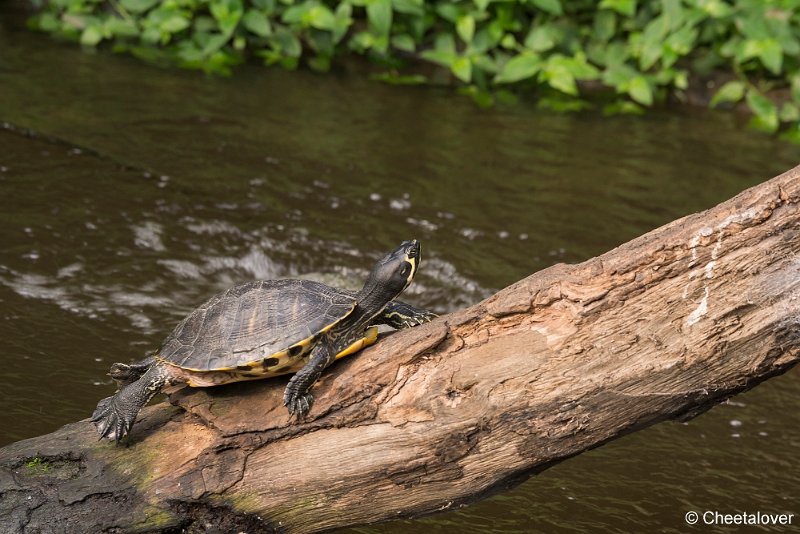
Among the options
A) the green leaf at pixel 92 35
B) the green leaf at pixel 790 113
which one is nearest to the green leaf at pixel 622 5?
the green leaf at pixel 790 113

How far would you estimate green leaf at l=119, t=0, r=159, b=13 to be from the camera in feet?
31.5

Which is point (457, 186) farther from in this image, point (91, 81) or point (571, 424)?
point (571, 424)

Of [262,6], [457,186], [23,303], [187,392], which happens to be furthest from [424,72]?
[187,392]

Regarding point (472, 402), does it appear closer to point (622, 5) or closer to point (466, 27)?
point (466, 27)

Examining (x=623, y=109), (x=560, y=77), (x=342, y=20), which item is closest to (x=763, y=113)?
(x=623, y=109)

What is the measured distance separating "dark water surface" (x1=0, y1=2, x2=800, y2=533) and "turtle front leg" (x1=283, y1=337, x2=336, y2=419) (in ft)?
3.51

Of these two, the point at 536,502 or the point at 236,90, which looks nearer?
the point at 536,502

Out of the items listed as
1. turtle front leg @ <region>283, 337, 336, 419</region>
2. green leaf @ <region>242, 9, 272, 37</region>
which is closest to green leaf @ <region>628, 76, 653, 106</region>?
green leaf @ <region>242, 9, 272, 37</region>

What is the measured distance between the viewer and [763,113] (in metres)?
8.74

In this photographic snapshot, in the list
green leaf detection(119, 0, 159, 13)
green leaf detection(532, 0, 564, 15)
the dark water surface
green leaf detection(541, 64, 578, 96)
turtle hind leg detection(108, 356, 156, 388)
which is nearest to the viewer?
turtle hind leg detection(108, 356, 156, 388)

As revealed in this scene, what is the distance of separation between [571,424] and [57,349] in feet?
10.2

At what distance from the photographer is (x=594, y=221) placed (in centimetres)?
688

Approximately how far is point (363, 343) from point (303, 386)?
0.27m

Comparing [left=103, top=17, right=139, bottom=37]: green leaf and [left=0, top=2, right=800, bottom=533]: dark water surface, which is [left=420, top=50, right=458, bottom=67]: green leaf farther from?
[left=103, top=17, right=139, bottom=37]: green leaf
